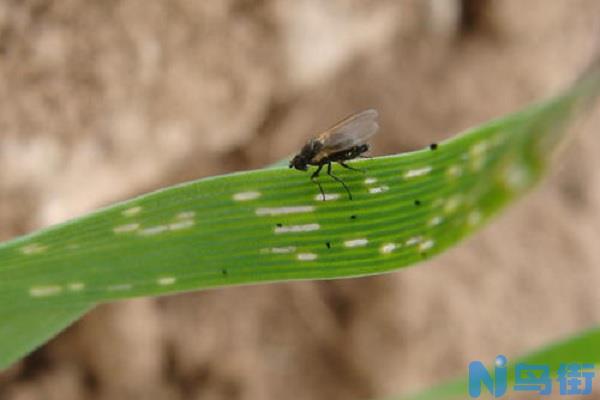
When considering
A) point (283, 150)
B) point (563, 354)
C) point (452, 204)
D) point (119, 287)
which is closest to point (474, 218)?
point (452, 204)

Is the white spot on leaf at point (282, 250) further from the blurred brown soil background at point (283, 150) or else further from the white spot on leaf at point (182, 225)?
the blurred brown soil background at point (283, 150)

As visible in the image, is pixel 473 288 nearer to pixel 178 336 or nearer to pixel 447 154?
pixel 178 336

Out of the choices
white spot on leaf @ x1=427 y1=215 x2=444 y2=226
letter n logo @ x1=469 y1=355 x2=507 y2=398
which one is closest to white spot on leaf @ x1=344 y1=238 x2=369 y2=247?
white spot on leaf @ x1=427 y1=215 x2=444 y2=226

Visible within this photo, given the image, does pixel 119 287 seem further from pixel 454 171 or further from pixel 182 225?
pixel 454 171

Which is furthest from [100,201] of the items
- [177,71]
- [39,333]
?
[39,333]

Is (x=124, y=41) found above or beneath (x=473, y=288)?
above

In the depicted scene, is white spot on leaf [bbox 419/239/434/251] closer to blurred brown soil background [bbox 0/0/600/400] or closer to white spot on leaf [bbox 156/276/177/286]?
white spot on leaf [bbox 156/276/177/286]

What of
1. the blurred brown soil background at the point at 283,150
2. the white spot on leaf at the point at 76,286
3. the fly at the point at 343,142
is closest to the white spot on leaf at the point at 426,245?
the fly at the point at 343,142
